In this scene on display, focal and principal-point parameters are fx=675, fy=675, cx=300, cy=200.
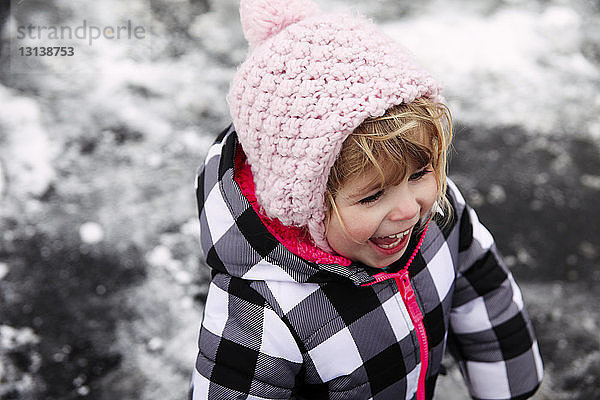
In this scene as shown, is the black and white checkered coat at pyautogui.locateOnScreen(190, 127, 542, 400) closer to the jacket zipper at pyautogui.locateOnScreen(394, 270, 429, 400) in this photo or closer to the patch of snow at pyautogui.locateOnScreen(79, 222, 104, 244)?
the jacket zipper at pyautogui.locateOnScreen(394, 270, 429, 400)

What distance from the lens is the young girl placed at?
2.72 feet

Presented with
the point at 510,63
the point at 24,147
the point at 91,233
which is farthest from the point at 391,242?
the point at 510,63

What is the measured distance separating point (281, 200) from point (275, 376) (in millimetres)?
272

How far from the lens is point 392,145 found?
838 millimetres

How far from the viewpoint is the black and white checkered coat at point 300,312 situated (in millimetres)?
965

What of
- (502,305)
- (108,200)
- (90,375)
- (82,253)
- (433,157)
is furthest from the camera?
(108,200)

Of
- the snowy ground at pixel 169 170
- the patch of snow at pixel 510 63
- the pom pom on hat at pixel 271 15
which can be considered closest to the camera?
the pom pom on hat at pixel 271 15

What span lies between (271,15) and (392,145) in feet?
0.84

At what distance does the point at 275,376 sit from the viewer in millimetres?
977

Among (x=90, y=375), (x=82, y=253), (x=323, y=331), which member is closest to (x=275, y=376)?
(x=323, y=331)

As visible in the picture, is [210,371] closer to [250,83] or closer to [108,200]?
[250,83]

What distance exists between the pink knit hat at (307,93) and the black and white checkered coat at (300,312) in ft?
0.27

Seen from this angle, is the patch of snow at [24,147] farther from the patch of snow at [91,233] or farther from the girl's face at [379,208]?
the girl's face at [379,208]

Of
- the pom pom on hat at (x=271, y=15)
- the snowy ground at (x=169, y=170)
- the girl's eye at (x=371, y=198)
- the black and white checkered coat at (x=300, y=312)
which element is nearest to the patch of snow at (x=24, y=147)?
the snowy ground at (x=169, y=170)
